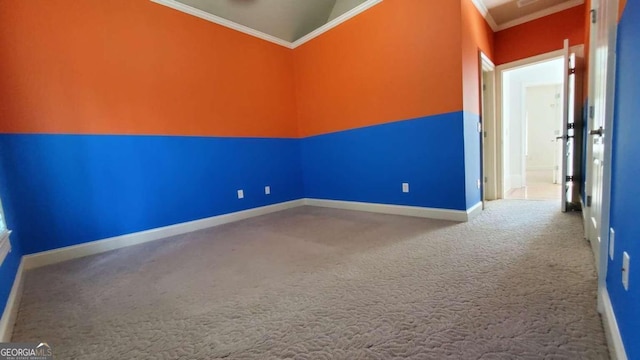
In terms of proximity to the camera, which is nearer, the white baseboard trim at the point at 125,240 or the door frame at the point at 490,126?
the white baseboard trim at the point at 125,240

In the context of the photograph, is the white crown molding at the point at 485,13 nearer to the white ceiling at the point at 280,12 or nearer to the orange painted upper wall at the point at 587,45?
the orange painted upper wall at the point at 587,45

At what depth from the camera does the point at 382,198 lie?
333 cm

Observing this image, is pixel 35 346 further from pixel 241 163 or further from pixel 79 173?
pixel 241 163

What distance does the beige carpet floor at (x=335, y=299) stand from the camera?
1010 millimetres

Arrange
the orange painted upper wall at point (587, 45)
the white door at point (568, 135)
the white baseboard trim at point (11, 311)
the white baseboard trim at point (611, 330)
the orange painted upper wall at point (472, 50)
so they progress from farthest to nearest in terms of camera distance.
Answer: the white door at point (568, 135), the orange painted upper wall at point (472, 50), the orange painted upper wall at point (587, 45), the white baseboard trim at point (11, 311), the white baseboard trim at point (611, 330)

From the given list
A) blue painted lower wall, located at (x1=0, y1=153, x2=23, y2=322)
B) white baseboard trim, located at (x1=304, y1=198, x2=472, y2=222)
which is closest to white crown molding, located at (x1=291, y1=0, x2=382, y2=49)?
white baseboard trim, located at (x1=304, y1=198, x2=472, y2=222)

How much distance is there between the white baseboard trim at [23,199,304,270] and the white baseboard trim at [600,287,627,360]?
3367mm

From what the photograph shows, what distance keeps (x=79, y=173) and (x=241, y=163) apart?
1670 mm

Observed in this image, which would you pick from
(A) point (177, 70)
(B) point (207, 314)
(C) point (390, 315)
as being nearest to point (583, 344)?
(C) point (390, 315)

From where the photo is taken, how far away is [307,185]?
433 cm

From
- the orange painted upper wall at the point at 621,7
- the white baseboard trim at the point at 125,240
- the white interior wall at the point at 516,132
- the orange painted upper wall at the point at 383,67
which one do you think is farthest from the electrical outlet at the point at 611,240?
the white interior wall at the point at 516,132

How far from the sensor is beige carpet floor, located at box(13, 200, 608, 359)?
1010 mm

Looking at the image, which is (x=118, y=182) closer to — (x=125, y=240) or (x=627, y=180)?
(x=125, y=240)

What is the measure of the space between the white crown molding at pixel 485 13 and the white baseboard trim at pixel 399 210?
2.43 m
